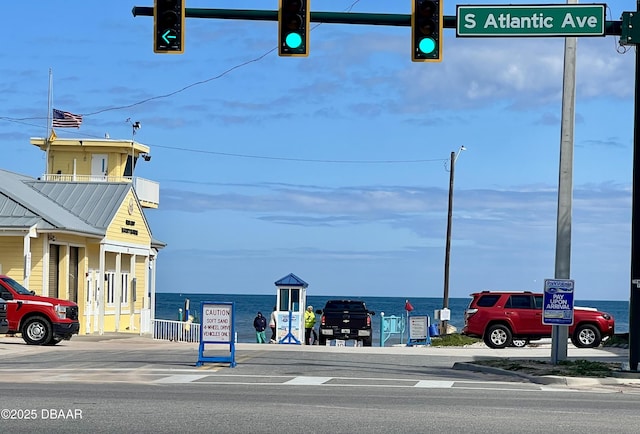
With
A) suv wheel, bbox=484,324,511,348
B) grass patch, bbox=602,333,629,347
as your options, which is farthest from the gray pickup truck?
grass patch, bbox=602,333,629,347

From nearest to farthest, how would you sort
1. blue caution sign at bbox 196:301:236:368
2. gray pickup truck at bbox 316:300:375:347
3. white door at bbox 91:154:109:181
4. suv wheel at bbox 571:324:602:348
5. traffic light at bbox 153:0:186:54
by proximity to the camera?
traffic light at bbox 153:0:186:54 → blue caution sign at bbox 196:301:236:368 → suv wheel at bbox 571:324:602:348 → gray pickup truck at bbox 316:300:375:347 → white door at bbox 91:154:109:181

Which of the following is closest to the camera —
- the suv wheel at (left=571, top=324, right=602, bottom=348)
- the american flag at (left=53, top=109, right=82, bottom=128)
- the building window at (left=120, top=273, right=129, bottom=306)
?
the suv wheel at (left=571, top=324, right=602, bottom=348)

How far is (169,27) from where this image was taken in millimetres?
16438

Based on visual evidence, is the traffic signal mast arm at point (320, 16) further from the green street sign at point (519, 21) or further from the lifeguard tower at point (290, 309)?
the lifeguard tower at point (290, 309)

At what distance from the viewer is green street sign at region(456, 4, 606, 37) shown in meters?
17.6

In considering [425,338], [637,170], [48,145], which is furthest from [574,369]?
[48,145]

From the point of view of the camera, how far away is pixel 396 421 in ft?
39.3

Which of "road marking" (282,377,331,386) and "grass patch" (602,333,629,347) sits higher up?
"road marking" (282,377,331,386)

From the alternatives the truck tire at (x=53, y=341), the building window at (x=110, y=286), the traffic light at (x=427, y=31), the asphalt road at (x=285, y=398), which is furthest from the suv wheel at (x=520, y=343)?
the traffic light at (x=427, y=31)

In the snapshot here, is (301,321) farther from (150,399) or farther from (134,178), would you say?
(150,399)

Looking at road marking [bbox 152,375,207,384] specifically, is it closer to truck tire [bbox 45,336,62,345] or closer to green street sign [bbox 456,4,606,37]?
green street sign [bbox 456,4,606,37]

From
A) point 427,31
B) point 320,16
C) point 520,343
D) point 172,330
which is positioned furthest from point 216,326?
point 172,330

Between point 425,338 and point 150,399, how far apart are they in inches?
963

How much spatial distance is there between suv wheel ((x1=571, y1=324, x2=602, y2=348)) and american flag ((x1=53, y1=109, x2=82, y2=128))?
25966 mm
